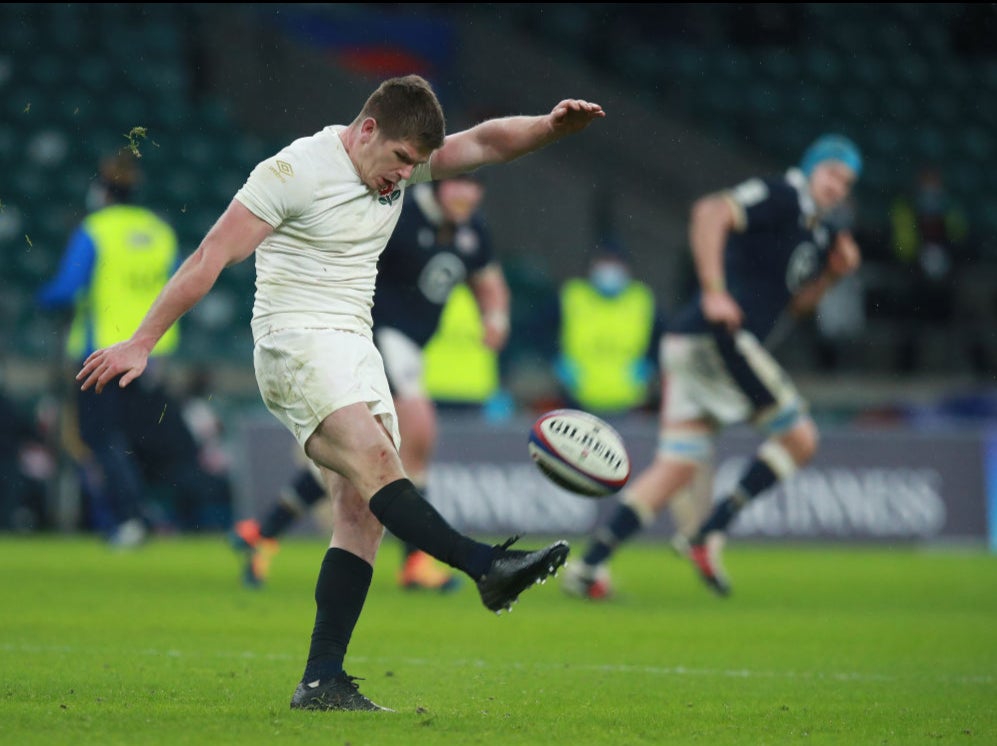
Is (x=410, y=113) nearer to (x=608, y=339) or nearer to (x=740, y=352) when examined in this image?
(x=740, y=352)

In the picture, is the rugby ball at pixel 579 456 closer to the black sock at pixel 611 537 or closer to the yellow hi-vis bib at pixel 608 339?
the black sock at pixel 611 537

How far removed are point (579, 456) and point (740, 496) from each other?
429 centimetres

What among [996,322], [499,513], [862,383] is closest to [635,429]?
[499,513]

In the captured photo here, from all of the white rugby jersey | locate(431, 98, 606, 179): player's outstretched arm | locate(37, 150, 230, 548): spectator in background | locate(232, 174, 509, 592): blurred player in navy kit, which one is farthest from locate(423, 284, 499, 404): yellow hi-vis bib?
the white rugby jersey

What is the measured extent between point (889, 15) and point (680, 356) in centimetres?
1528

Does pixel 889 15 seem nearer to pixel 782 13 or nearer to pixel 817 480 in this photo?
pixel 782 13

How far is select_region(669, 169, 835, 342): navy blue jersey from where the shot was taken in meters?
8.75

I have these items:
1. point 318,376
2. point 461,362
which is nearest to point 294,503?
point 318,376

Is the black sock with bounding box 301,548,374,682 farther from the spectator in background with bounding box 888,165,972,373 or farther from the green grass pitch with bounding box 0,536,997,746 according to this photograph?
the spectator in background with bounding box 888,165,972,373

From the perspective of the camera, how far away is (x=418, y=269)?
8.83m

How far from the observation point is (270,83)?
20.0 m

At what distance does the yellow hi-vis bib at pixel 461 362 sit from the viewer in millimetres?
14109

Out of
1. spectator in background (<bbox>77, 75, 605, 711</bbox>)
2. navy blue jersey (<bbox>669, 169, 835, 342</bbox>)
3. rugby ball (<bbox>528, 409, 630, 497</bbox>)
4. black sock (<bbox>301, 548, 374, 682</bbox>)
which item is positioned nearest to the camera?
spectator in background (<bbox>77, 75, 605, 711</bbox>)

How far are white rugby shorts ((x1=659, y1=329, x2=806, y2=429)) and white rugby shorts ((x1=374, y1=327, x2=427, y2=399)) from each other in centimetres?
138
